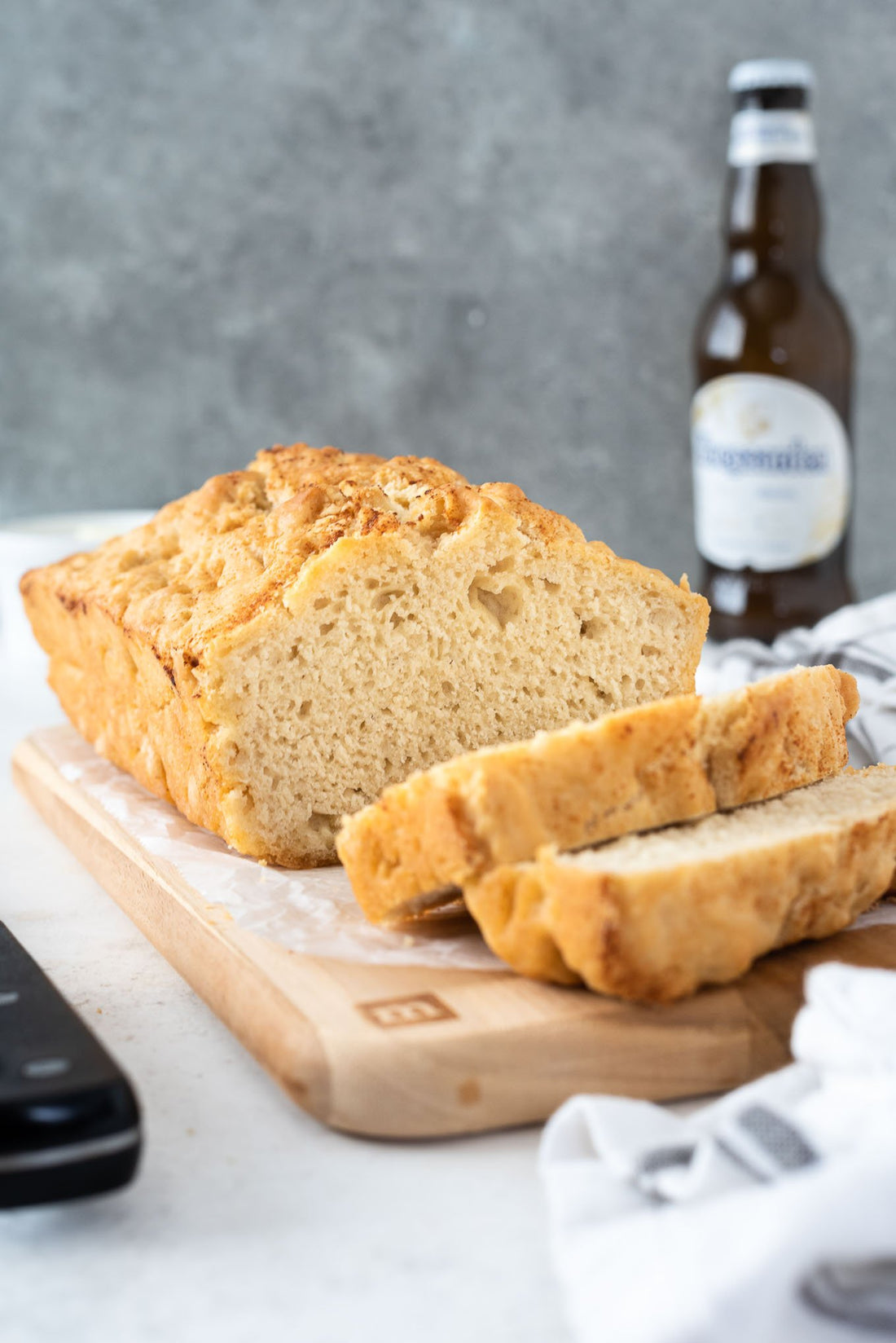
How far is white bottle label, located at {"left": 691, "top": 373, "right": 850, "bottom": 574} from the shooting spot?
3.77 meters

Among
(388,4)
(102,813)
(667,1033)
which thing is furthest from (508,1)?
(667,1033)

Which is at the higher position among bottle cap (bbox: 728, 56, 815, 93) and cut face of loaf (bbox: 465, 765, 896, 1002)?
bottle cap (bbox: 728, 56, 815, 93)

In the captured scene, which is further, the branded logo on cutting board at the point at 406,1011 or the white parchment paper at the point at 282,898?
the white parchment paper at the point at 282,898

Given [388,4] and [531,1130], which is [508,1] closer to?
[388,4]

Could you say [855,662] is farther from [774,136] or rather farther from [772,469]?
[774,136]

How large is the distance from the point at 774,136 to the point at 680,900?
2.90 m

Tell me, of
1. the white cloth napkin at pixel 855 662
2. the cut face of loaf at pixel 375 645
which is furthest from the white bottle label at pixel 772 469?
the cut face of loaf at pixel 375 645

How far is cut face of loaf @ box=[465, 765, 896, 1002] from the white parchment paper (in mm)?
122

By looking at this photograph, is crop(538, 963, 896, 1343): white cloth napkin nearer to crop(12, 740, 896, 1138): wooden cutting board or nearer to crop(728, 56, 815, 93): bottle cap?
crop(12, 740, 896, 1138): wooden cutting board

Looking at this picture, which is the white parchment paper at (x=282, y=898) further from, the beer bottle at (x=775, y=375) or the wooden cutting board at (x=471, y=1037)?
the beer bottle at (x=775, y=375)

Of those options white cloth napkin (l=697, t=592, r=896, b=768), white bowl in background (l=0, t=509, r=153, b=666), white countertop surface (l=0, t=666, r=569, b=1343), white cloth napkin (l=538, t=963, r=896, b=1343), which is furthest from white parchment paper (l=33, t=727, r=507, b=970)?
white cloth napkin (l=697, t=592, r=896, b=768)

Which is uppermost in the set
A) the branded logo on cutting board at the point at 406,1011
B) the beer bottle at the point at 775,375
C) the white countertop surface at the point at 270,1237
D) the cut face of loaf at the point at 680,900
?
the beer bottle at the point at 775,375

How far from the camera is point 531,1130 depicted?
54.9 inches

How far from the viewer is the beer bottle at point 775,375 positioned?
3.75m
